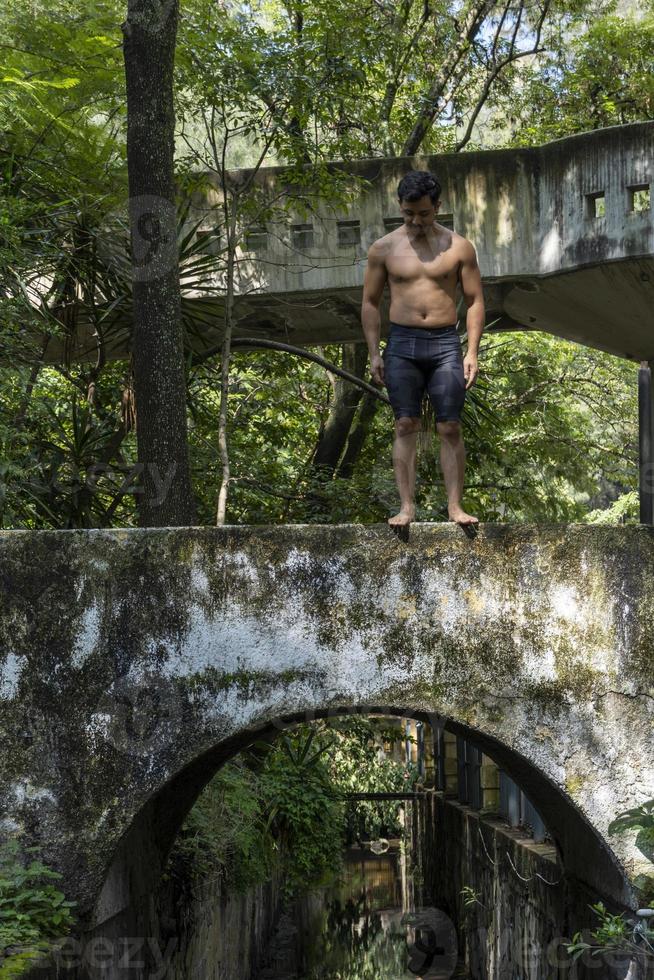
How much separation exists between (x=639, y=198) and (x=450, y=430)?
13.7 ft

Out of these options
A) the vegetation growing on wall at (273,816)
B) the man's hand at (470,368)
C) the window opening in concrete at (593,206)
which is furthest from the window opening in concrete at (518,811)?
Answer: the man's hand at (470,368)

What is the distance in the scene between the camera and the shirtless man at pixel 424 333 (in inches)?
198

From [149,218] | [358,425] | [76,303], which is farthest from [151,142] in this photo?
[358,425]

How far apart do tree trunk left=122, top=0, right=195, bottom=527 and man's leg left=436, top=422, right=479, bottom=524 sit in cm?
196

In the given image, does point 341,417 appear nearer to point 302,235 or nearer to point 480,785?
point 302,235

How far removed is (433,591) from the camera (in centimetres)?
516

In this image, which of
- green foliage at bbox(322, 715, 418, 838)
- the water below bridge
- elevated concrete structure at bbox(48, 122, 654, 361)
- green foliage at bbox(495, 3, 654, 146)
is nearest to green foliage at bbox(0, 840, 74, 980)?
elevated concrete structure at bbox(48, 122, 654, 361)

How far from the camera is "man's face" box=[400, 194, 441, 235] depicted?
4918mm

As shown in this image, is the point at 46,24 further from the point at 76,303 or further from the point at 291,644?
the point at 291,644

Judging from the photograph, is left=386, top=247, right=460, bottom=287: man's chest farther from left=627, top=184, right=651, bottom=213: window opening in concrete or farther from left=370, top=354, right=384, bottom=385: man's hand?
left=627, top=184, right=651, bottom=213: window opening in concrete

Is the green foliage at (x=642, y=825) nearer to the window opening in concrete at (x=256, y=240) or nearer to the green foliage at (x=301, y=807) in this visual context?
the window opening in concrete at (x=256, y=240)

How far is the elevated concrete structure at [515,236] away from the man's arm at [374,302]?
3.18 m

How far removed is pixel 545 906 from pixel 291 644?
349 centimetres

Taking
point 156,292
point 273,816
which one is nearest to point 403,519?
point 156,292
